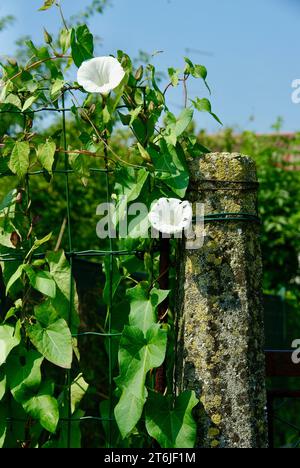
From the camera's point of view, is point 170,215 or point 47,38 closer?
point 170,215

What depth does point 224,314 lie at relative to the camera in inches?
70.6

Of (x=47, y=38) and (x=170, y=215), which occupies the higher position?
(x=47, y=38)

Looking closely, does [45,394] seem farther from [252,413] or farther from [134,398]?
[252,413]

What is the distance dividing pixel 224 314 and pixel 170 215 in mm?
267

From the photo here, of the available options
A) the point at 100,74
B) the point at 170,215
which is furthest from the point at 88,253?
the point at 100,74

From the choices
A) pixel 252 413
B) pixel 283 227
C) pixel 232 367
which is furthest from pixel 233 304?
pixel 283 227

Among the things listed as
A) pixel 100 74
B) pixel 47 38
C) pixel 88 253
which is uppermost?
pixel 47 38

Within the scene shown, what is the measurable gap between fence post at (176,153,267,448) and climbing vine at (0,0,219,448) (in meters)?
0.05

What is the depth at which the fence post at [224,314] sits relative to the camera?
1771mm

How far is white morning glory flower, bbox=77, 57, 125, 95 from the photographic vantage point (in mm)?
1862

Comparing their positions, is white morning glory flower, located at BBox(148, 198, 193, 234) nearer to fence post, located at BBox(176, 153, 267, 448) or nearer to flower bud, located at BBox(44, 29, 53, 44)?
fence post, located at BBox(176, 153, 267, 448)

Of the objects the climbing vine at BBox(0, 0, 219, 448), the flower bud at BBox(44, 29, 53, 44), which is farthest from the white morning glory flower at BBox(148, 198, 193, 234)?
the flower bud at BBox(44, 29, 53, 44)

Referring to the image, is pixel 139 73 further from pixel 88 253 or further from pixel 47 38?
pixel 88 253

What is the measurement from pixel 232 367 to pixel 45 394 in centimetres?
47
